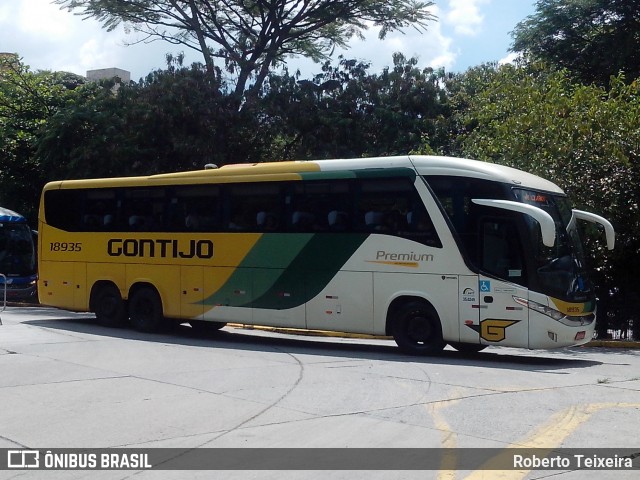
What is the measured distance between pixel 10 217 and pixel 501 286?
75.0 ft

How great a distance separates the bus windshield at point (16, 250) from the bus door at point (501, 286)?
2235 centimetres

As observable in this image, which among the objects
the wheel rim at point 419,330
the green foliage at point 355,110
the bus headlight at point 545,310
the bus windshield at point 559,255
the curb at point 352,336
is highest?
the green foliage at point 355,110

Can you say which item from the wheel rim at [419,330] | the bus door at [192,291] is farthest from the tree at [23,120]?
the wheel rim at [419,330]

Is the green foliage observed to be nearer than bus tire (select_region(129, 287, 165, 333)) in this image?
No

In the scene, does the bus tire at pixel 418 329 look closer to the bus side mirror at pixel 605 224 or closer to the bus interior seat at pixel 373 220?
the bus interior seat at pixel 373 220

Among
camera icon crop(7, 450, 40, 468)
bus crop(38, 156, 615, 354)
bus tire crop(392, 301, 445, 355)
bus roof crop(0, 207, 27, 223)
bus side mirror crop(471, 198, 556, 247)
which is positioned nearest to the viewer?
camera icon crop(7, 450, 40, 468)

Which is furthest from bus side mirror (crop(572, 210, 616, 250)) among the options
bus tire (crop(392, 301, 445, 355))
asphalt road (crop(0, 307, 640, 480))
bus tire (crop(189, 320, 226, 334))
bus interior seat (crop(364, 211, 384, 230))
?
bus tire (crop(189, 320, 226, 334))

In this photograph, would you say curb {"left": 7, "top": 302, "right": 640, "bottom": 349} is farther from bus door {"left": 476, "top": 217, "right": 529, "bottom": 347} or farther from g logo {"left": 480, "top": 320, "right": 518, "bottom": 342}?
bus door {"left": 476, "top": 217, "right": 529, "bottom": 347}

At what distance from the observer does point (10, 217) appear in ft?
104

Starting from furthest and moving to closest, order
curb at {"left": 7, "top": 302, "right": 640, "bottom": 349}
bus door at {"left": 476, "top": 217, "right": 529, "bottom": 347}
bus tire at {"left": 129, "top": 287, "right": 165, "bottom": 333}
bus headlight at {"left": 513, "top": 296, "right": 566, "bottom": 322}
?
bus tire at {"left": 129, "top": 287, "right": 165, "bottom": 333}
curb at {"left": 7, "top": 302, "right": 640, "bottom": 349}
bus door at {"left": 476, "top": 217, "right": 529, "bottom": 347}
bus headlight at {"left": 513, "top": 296, "right": 566, "bottom": 322}

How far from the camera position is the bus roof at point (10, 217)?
104ft

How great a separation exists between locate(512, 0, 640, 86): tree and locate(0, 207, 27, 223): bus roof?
19.9 m

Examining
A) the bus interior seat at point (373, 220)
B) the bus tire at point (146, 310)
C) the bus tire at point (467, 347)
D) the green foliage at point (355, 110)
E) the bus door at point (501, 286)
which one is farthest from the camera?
the green foliage at point (355, 110)

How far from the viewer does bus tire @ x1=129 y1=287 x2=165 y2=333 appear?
1874 centimetres
